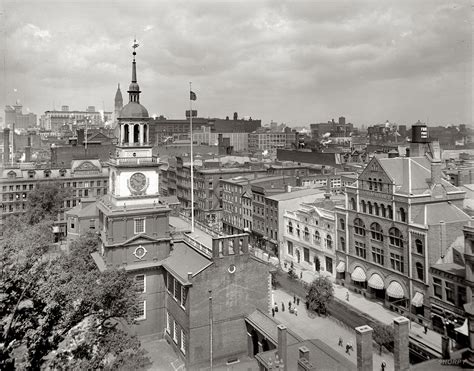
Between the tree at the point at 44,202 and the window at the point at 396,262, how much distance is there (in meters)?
55.5

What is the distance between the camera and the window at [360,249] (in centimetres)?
5572

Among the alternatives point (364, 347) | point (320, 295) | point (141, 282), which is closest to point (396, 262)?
point (320, 295)

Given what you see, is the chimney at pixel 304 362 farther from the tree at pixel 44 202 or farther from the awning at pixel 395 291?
the tree at pixel 44 202

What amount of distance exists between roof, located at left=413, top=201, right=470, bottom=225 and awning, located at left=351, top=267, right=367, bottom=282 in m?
10.7

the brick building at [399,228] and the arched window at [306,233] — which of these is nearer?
the brick building at [399,228]

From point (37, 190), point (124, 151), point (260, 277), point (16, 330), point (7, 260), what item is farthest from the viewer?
point (37, 190)

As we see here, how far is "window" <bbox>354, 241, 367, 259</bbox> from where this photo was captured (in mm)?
55719

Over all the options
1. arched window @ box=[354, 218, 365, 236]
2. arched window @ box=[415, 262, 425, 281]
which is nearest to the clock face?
arched window @ box=[354, 218, 365, 236]

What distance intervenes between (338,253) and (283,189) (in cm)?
2239

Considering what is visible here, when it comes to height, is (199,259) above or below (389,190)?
below

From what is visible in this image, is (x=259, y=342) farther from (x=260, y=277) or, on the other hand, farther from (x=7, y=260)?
(x=7, y=260)

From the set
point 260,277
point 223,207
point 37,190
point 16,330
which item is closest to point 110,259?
point 260,277

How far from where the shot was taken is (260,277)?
3909 cm

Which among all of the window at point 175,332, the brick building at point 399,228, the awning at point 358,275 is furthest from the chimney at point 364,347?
the awning at point 358,275
